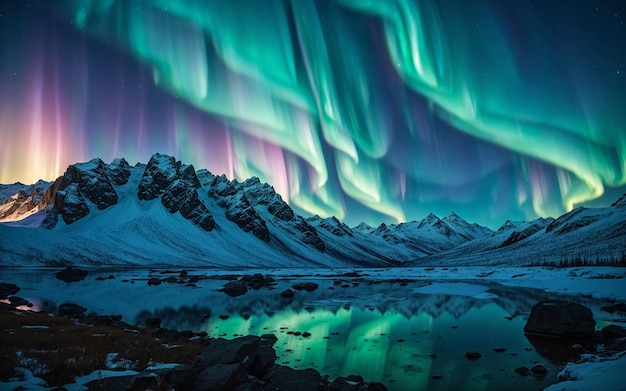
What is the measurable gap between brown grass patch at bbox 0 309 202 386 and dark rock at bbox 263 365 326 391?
518 cm

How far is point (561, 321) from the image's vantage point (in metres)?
24.9

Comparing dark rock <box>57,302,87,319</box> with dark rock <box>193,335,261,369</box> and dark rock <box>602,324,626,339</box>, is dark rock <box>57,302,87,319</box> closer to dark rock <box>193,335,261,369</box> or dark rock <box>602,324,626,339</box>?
dark rock <box>193,335,261,369</box>

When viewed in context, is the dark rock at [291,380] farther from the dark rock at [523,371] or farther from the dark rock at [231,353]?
the dark rock at [523,371]

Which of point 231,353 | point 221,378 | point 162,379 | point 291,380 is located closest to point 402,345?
point 291,380

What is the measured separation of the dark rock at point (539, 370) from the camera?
16.7 metres

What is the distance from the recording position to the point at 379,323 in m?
31.7

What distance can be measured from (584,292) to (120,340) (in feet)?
216

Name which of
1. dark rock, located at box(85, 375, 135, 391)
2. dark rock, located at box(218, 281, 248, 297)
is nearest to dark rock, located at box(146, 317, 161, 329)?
dark rock, located at box(85, 375, 135, 391)

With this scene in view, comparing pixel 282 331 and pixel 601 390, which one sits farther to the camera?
pixel 282 331

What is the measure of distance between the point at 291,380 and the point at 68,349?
11.1 metres

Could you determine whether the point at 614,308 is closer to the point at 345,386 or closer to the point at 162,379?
the point at 345,386

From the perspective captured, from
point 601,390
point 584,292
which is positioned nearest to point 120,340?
point 601,390

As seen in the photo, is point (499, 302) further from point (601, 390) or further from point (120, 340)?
point (120, 340)

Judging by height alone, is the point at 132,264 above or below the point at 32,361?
below
